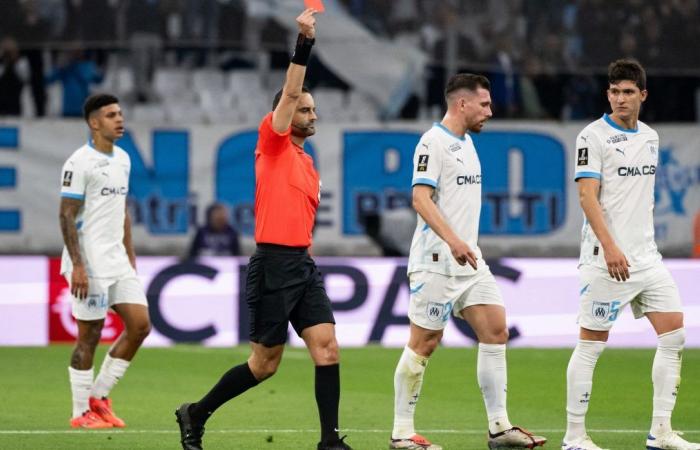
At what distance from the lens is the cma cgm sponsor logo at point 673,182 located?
730 inches

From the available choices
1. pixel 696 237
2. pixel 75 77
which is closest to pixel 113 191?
pixel 75 77

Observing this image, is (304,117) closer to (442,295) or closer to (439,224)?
(439,224)

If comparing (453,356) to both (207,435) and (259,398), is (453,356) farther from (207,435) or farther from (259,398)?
(207,435)

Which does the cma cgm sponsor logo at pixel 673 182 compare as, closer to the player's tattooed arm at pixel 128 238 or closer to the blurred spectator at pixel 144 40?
the blurred spectator at pixel 144 40

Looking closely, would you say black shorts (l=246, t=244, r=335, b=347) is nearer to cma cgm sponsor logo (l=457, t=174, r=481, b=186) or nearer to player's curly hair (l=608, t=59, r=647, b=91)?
cma cgm sponsor logo (l=457, t=174, r=481, b=186)

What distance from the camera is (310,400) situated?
38.9 feet

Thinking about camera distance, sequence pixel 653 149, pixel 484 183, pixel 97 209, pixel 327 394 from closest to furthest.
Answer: pixel 327 394
pixel 653 149
pixel 97 209
pixel 484 183

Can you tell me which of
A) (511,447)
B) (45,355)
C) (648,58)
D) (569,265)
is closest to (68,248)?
(511,447)

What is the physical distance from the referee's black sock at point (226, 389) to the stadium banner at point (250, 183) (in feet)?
31.1

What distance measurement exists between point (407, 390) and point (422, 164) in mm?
1335

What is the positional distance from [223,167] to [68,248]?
25.5 feet

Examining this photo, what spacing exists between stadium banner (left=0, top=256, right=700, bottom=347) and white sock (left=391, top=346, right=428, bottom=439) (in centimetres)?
679

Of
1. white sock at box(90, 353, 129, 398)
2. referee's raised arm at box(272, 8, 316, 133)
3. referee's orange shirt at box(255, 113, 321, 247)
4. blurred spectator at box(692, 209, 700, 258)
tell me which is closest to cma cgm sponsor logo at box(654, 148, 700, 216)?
blurred spectator at box(692, 209, 700, 258)

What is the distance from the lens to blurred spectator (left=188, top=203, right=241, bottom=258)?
1745 cm
